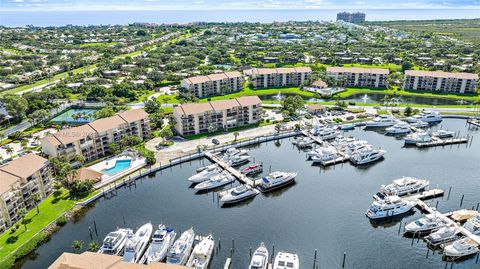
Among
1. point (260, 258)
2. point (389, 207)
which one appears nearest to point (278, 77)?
point (389, 207)

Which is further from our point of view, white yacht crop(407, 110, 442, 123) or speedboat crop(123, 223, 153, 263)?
white yacht crop(407, 110, 442, 123)

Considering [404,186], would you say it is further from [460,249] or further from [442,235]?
[460,249]

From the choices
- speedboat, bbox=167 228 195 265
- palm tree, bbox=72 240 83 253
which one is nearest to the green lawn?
palm tree, bbox=72 240 83 253

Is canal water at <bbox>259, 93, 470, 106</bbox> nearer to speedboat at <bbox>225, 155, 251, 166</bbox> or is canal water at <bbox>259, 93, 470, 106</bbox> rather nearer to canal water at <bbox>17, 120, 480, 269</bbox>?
canal water at <bbox>17, 120, 480, 269</bbox>

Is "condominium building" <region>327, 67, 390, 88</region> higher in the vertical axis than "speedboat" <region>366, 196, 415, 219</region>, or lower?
higher

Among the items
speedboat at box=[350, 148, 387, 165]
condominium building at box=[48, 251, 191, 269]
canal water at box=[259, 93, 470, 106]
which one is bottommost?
speedboat at box=[350, 148, 387, 165]

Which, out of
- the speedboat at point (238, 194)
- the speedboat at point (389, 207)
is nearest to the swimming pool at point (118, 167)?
the speedboat at point (238, 194)

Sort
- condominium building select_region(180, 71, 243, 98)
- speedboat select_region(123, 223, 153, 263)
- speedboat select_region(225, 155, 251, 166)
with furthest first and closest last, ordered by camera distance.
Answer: condominium building select_region(180, 71, 243, 98)
speedboat select_region(225, 155, 251, 166)
speedboat select_region(123, 223, 153, 263)
